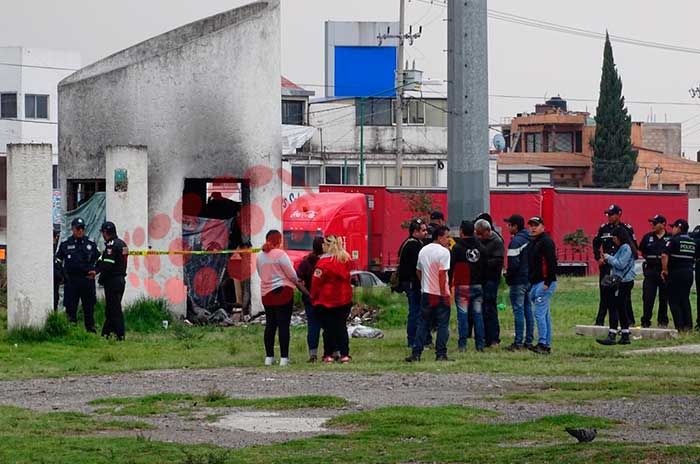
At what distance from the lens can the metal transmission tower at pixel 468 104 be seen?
25062 mm

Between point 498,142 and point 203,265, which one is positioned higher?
point 498,142

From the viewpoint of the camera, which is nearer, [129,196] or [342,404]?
[342,404]

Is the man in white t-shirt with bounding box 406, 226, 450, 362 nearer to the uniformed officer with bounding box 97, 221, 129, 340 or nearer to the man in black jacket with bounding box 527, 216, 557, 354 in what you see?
the man in black jacket with bounding box 527, 216, 557, 354

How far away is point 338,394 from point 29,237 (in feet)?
29.0

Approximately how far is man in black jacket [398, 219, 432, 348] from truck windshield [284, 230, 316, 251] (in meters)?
23.7

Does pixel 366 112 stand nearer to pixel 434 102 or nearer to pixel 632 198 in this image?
pixel 434 102

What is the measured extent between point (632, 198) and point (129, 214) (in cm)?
3647

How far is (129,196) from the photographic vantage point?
27.2 metres

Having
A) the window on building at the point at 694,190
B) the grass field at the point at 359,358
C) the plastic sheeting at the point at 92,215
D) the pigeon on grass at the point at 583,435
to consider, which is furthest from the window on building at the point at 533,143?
the pigeon on grass at the point at 583,435

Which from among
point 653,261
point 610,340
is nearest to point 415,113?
point 653,261

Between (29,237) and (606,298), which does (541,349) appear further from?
(29,237)

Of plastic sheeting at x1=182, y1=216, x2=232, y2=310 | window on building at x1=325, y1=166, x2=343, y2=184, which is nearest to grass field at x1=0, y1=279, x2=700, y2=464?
plastic sheeting at x1=182, y1=216, x2=232, y2=310

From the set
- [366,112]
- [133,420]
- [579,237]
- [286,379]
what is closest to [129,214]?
[286,379]

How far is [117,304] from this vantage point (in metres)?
23.5
